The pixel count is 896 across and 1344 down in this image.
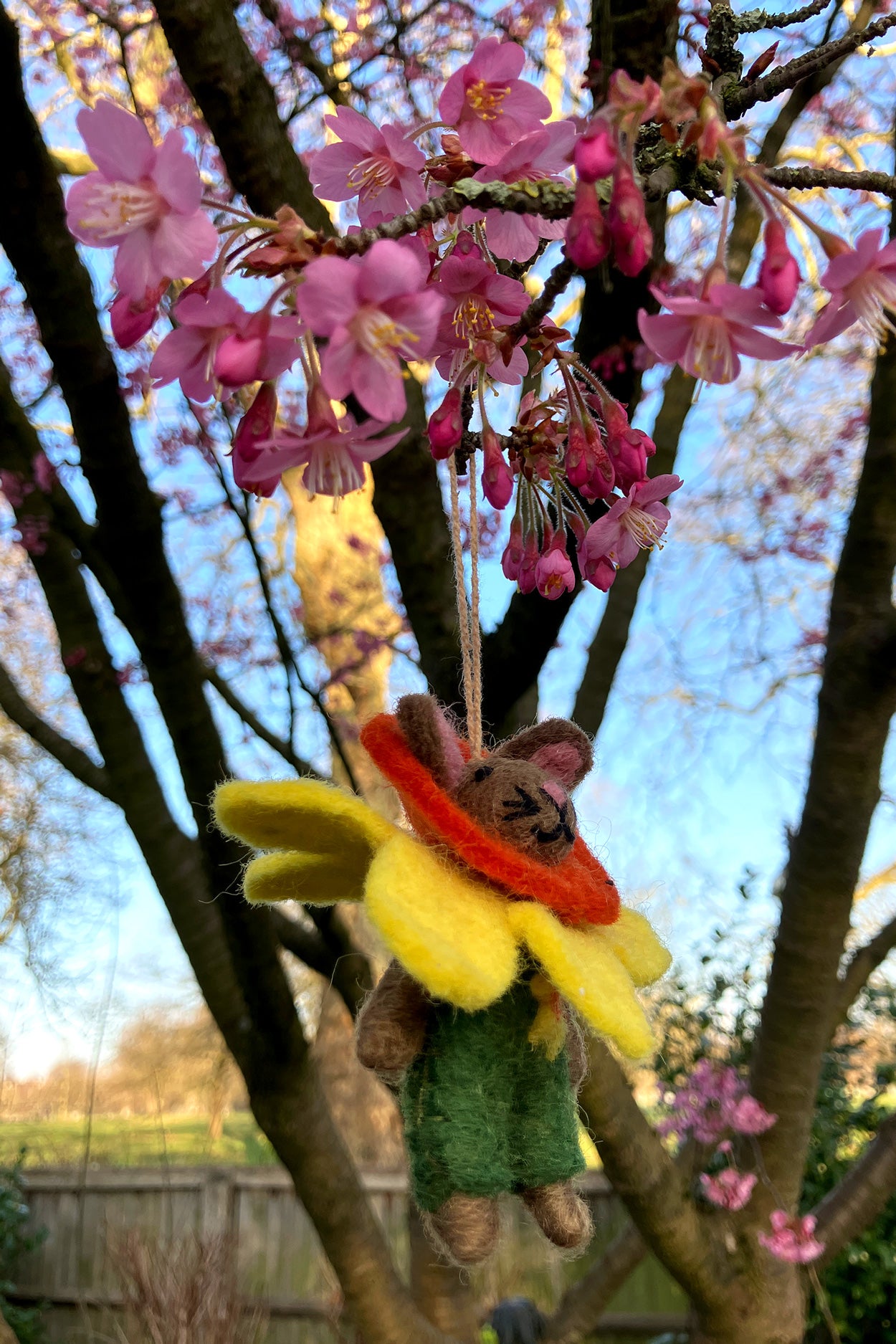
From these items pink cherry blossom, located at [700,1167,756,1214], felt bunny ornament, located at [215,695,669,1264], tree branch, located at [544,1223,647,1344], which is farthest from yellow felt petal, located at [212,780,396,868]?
tree branch, located at [544,1223,647,1344]

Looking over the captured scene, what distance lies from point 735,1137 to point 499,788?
1.99 m

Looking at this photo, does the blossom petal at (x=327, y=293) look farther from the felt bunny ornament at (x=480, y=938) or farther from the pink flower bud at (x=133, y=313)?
the felt bunny ornament at (x=480, y=938)

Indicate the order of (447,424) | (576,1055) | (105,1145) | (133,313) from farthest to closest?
(105,1145), (576,1055), (447,424), (133,313)

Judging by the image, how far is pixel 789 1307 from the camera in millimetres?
1959

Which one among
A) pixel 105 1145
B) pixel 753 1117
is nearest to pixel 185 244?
pixel 753 1117

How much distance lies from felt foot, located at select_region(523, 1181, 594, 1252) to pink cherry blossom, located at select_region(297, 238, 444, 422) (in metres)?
0.65

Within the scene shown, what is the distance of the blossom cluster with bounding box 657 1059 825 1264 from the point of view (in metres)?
1.97

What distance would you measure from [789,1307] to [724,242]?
2.23m

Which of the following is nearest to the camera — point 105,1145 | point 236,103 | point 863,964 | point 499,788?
point 499,788

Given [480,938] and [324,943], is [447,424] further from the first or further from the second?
[324,943]

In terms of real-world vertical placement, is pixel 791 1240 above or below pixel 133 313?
below

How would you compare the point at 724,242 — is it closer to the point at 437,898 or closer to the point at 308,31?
the point at 437,898

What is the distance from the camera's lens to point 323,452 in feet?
1.89

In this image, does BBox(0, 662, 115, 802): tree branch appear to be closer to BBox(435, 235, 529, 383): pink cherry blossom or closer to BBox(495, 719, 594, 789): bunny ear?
BBox(495, 719, 594, 789): bunny ear
